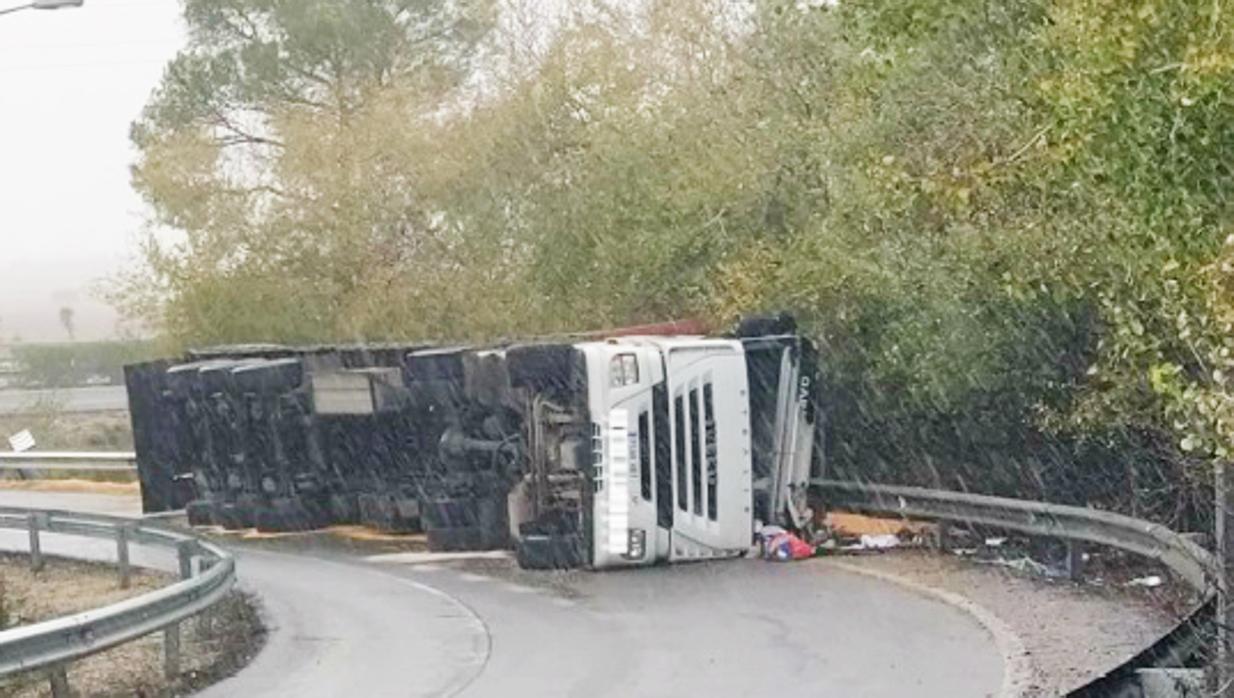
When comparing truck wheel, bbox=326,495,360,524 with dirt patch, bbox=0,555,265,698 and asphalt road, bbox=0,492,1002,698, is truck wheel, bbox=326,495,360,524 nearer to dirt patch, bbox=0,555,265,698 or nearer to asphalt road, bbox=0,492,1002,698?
dirt patch, bbox=0,555,265,698

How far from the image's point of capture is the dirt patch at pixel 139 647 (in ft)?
38.5

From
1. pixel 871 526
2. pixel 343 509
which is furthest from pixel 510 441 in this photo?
pixel 343 509

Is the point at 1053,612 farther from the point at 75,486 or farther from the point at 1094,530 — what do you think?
the point at 75,486

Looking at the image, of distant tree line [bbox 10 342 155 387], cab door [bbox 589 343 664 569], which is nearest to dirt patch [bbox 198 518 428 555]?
cab door [bbox 589 343 664 569]

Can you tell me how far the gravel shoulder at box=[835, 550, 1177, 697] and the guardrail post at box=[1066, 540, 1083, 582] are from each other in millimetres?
154

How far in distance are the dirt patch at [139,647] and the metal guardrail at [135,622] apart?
201mm

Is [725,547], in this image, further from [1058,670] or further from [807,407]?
[1058,670]

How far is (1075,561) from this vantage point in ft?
47.8

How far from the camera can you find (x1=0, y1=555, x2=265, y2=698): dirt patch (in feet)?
38.5

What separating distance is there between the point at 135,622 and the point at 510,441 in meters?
6.72

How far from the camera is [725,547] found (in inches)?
650

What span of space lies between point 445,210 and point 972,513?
622 inches

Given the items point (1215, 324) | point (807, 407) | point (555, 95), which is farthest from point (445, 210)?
point (1215, 324)

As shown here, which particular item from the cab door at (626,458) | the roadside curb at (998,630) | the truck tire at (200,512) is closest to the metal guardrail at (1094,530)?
the roadside curb at (998,630)
